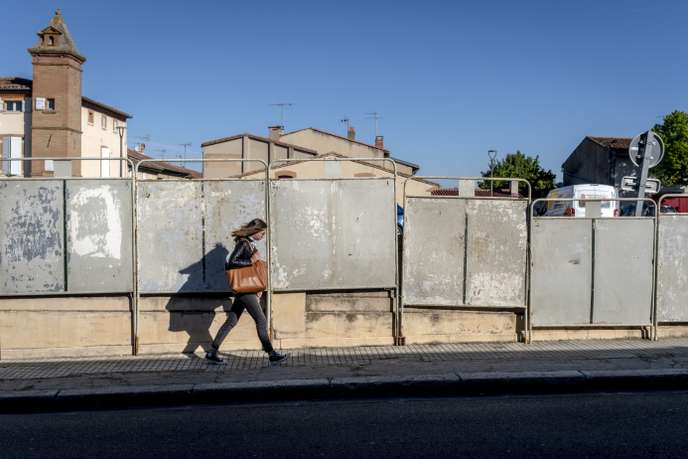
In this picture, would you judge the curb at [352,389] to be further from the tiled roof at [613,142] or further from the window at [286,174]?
the tiled roof at [613,142]

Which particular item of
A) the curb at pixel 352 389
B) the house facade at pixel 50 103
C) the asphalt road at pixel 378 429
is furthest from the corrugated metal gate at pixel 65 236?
the house facade at pixel 50 103

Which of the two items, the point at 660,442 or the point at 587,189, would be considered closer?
the point at 660,442

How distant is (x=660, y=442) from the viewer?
5.28 metres

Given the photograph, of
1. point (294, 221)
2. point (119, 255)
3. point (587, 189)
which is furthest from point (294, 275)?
point (587, 189)

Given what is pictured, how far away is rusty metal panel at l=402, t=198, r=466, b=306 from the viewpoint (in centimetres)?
894

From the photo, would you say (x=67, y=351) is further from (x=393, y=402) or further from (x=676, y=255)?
(x=676, y=255)

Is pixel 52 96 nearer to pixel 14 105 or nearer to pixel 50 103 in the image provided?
pixel 50 103

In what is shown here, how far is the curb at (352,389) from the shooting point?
6.71m

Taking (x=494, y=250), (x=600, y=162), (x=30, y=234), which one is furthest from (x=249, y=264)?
(x=600, y=162)

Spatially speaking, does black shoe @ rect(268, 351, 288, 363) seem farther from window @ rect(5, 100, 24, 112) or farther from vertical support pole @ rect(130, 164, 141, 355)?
window @ rect(5, 100, 24, 112)

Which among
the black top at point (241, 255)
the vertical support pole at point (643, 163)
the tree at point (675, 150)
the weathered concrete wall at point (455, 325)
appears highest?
the tree at point (675, 150)

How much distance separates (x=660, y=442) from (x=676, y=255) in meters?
4.56

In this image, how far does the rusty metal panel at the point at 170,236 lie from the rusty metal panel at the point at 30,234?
3.26ft

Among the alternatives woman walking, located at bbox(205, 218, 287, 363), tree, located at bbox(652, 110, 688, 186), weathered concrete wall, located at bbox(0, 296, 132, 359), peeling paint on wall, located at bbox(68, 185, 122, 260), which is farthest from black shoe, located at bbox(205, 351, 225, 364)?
tree, located at bbox(652, 110, 688, 186)
